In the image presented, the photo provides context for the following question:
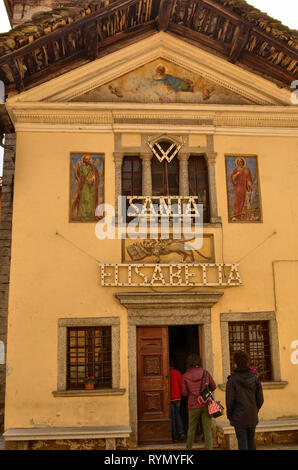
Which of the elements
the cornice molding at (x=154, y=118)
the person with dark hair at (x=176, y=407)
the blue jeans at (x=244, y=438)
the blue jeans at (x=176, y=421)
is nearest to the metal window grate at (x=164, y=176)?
the cornice molding at (x=154, y=118)

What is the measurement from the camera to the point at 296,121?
11922 mm

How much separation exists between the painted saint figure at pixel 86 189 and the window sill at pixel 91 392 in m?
3.44

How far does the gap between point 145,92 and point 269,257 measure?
454cm

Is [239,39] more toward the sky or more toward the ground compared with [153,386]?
more toward the sky

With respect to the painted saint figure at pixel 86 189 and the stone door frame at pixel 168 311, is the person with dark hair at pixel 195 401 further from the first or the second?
the painted saint figure at pixel 86 189

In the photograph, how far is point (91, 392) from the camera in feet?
33.6

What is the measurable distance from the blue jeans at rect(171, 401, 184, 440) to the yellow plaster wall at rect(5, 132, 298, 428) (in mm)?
911

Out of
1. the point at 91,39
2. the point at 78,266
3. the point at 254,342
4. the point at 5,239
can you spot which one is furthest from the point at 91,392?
the point at 91,39

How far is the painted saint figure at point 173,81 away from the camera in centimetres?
1193

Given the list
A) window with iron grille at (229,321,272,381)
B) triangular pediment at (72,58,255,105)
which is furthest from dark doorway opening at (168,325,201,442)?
triangular pediment at (72,58,255,105)

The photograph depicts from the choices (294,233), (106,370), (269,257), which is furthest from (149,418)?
(294,233)

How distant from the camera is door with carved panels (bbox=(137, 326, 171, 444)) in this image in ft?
34.2

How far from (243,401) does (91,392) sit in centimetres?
397

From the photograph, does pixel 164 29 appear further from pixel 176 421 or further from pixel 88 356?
pixel 176 421
